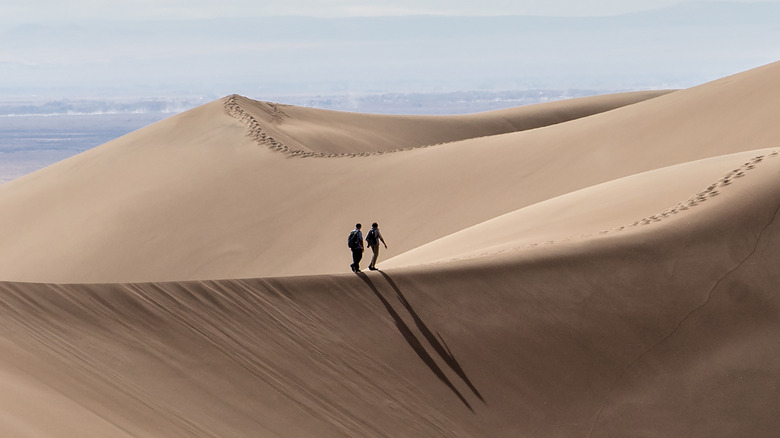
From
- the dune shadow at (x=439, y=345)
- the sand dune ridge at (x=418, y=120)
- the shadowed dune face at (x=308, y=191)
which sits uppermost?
the sand dune ridge at (x=418, y=120)

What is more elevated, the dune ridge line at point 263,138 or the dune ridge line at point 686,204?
the dune ridge line at point 263,138

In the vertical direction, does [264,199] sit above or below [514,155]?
above

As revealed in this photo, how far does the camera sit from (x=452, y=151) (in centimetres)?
2911

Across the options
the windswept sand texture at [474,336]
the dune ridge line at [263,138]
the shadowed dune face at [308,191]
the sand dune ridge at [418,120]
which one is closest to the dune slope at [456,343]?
the windswept sand texture at [474,336]

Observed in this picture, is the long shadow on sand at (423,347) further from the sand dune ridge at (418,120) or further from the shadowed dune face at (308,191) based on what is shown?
the sand dune ridge at (418,120)

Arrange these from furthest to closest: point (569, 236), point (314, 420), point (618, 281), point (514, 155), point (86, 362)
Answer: point (514, 155) < point (569, 236) < point (618, 281) < point (314, 420) < point (86, 362)

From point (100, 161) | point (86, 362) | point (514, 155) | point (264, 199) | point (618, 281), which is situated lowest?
point (618, 281)

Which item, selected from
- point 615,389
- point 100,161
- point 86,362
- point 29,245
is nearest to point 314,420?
point 86,362

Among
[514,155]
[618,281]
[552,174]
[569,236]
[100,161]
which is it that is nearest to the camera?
[618,281]

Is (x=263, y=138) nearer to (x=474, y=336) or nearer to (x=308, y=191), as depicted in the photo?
(x=308, y=191)

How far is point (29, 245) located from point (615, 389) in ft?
68.0

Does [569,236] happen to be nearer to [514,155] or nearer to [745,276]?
[745,276]

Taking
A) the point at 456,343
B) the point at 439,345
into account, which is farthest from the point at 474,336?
the point at 439,345

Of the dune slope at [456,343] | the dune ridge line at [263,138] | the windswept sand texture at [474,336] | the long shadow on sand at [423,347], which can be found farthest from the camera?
the dune ridge line at [263,138]
